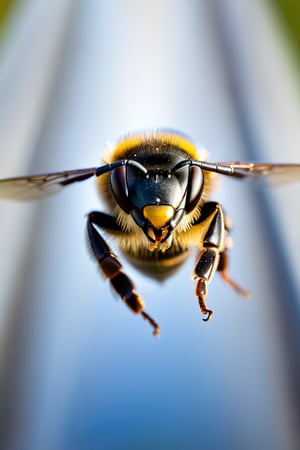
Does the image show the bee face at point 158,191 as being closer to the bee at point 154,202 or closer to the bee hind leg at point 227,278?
the bee at point 154,202

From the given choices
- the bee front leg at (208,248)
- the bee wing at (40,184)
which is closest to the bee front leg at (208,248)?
the bee front leg at (208,248)

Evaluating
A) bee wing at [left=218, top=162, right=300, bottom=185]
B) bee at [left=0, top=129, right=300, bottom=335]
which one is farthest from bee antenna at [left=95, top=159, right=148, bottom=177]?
bee wing at [left=218, top=162, right=300, bottom=185]

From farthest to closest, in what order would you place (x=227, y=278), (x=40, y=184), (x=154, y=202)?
(x=227, y=278)
(x=40, y=184)
(x=154, y=202)

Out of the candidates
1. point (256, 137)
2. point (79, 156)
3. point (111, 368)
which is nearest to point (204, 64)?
point (256, 137)

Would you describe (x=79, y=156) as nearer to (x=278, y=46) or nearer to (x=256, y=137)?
(x=256, y=137)

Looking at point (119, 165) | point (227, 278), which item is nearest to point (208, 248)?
point (119, 165)

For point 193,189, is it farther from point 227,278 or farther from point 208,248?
point 227,278

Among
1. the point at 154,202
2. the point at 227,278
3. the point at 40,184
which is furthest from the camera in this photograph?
the point at 227,278
